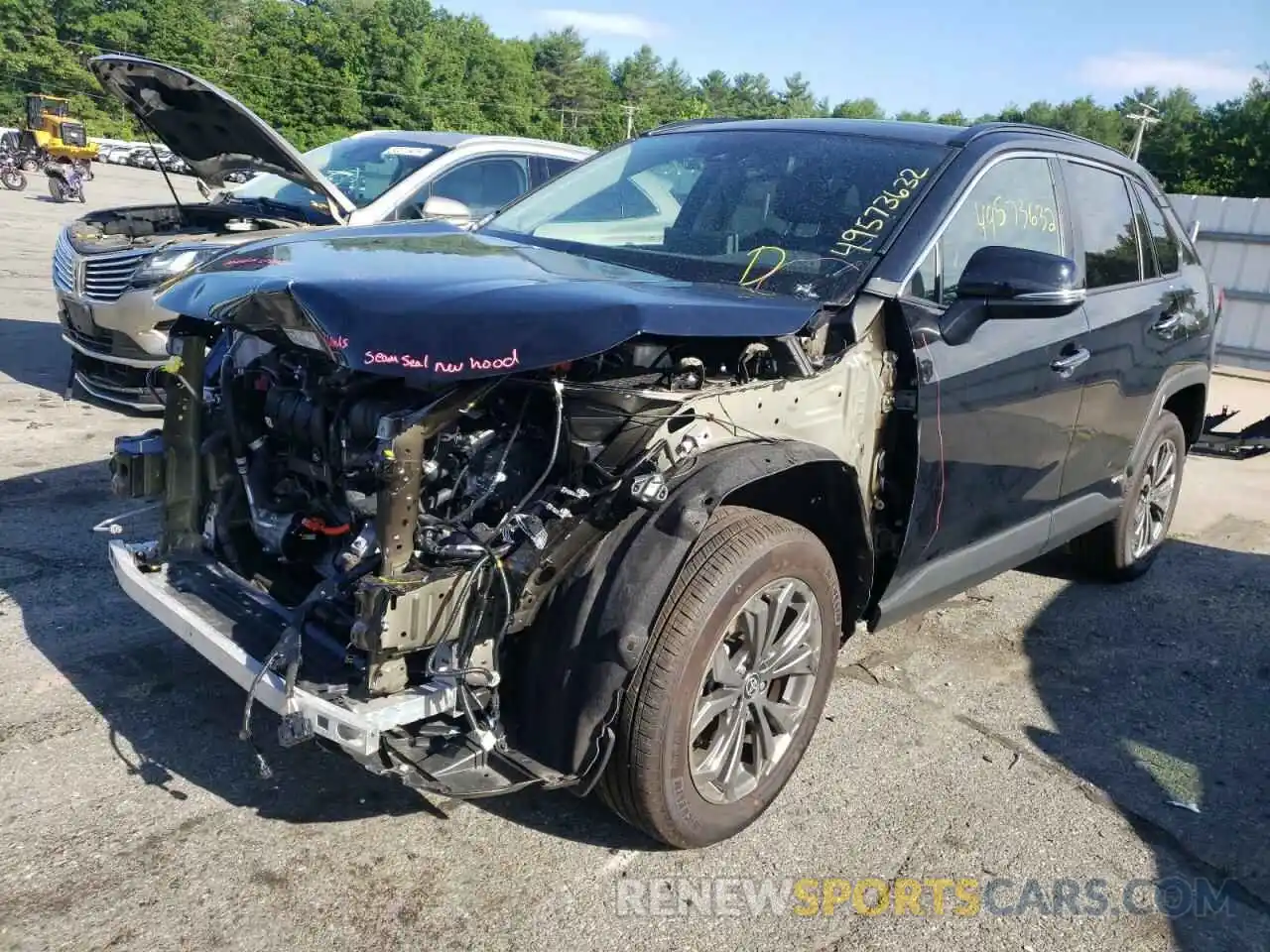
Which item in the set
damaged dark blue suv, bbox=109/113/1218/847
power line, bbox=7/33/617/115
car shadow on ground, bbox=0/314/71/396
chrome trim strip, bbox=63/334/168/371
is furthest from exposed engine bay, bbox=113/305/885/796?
power line, bbox=7/33/617/115

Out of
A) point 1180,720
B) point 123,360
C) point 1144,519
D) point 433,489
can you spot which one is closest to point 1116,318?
point 1144,519

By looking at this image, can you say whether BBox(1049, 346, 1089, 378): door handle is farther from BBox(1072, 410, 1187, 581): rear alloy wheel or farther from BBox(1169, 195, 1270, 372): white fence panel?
BBox(1169, 195, 1270, 372): white fence panel

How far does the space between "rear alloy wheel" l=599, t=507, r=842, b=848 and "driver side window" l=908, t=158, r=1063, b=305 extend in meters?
1.07

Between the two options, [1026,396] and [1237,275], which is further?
[1237,275]

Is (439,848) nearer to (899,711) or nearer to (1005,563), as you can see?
(899,711)

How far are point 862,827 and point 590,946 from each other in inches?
39.3

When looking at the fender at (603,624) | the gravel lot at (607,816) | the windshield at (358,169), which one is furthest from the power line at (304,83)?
the fender at (603,624)

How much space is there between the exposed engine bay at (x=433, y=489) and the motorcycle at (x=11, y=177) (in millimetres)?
30556

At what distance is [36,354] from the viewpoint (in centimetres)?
887

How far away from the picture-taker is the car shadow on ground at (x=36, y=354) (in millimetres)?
7984

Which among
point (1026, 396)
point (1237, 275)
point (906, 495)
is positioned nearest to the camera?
point (906, 495)

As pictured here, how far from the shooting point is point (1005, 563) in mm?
4074

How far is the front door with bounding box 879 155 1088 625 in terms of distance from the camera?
344 centimetres

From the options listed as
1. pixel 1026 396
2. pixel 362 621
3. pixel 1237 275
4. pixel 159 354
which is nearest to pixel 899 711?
pixel 1026 396
